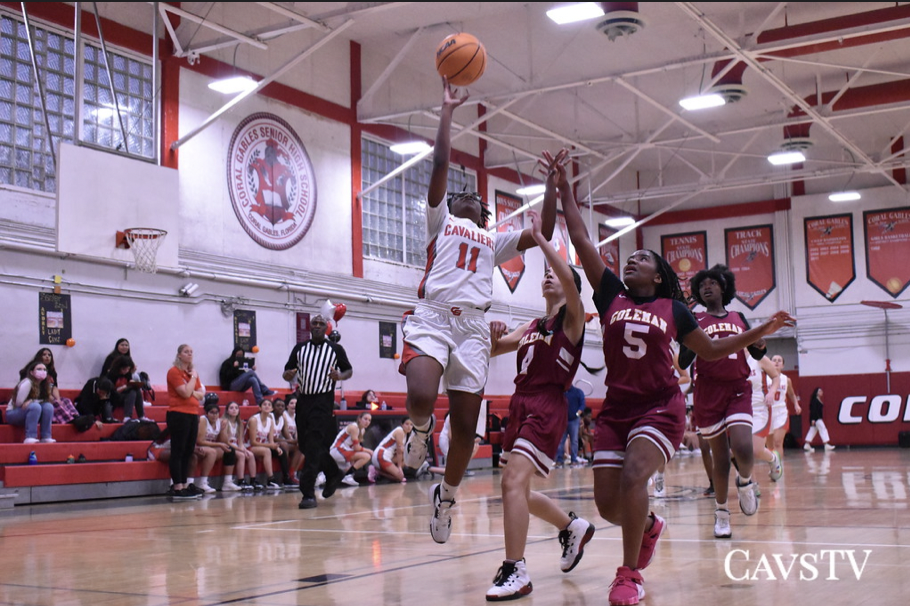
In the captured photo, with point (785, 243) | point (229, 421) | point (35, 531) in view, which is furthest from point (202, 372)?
point (785, 243)

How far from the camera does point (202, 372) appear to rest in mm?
16344

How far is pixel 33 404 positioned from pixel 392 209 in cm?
1124

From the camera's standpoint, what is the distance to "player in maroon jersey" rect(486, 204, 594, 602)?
4.38 m

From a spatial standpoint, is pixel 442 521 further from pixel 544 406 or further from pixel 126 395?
pixel 126 395

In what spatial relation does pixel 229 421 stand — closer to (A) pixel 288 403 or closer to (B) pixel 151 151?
(A) pixel 288 403

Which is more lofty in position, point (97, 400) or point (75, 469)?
point (97, 400)

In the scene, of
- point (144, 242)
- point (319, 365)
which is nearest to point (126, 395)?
point (144, 242)

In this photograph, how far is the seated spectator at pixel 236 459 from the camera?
495 inches

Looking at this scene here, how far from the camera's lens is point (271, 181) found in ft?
59.4

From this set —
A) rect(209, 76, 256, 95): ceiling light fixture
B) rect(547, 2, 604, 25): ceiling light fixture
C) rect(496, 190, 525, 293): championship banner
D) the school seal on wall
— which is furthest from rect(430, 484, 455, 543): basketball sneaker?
rect(496, 190, 525, 293): championship banner

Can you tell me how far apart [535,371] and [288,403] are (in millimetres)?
10327

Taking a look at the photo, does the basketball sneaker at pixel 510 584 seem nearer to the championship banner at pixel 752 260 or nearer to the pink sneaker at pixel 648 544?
the pink sneaker at pixel 648 544


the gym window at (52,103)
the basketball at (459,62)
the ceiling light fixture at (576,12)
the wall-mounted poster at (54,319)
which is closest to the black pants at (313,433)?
the basketball at (459,62)

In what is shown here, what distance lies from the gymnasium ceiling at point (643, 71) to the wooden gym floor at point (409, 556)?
29.1ft
